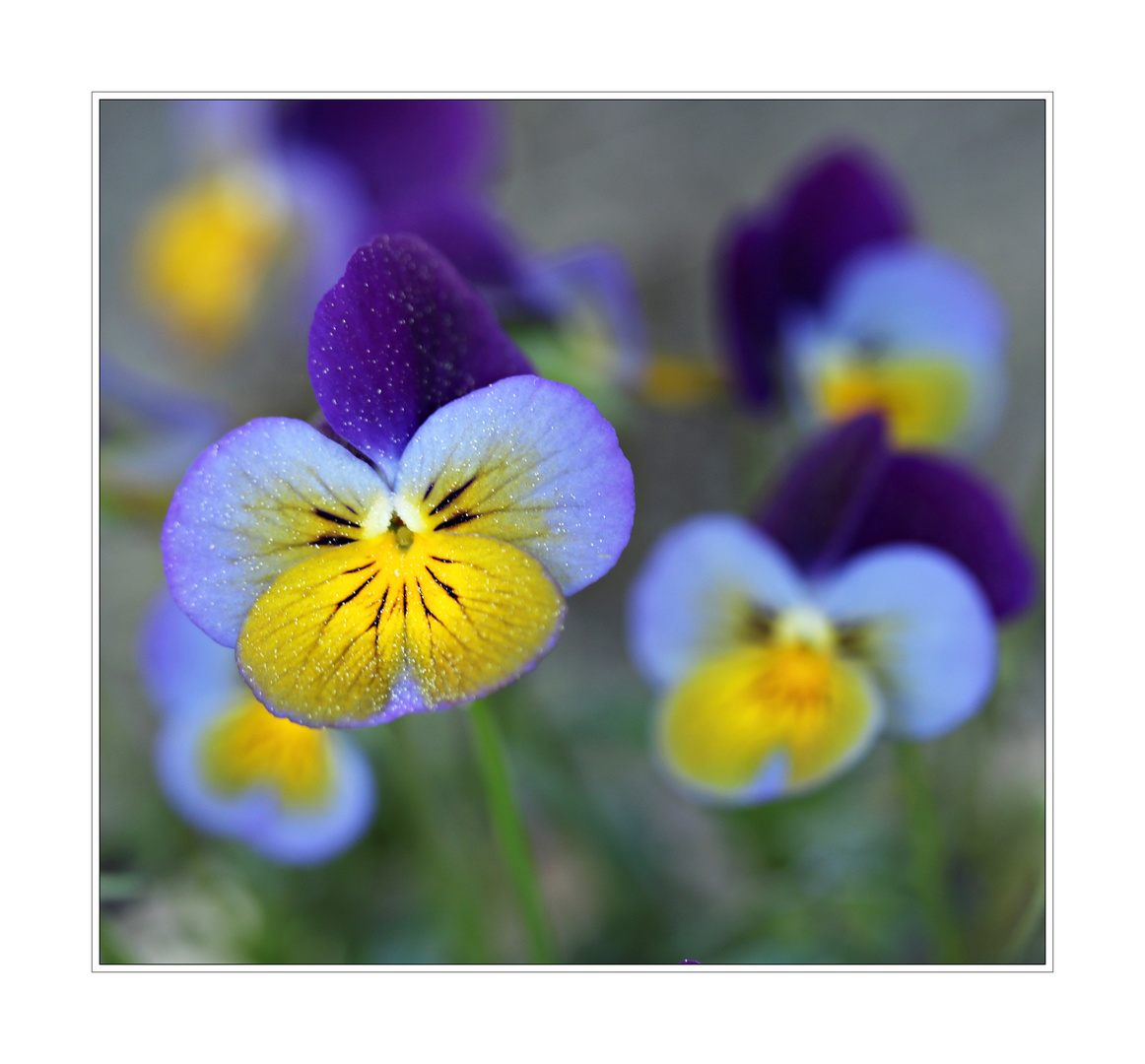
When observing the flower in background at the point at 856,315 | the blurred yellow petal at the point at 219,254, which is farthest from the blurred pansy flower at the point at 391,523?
the blurred yellow petal at the point at 219,254

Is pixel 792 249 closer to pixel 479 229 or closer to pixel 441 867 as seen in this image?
pixel 479 229

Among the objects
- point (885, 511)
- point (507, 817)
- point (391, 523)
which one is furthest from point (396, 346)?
point (885, 511)
